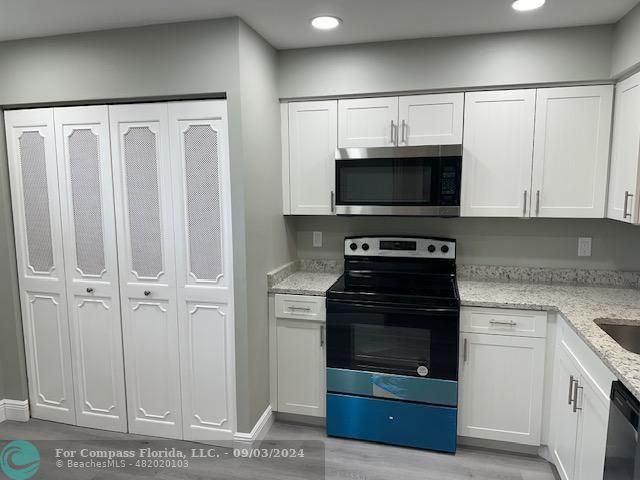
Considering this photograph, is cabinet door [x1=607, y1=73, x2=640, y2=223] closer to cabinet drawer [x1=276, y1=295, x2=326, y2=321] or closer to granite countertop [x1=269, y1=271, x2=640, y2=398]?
granite countertop [x1=269, y1=271, x2=640, y2=398]


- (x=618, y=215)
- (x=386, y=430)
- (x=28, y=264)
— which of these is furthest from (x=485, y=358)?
(x=28, y=264)

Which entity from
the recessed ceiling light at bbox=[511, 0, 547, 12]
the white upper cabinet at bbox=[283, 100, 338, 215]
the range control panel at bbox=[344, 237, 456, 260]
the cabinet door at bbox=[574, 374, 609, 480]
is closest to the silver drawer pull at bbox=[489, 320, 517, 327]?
the cabinet door at bbox=[574, 374, 609, 480]

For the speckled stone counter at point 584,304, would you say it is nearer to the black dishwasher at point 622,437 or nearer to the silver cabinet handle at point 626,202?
the black dishwasher at point 622,437

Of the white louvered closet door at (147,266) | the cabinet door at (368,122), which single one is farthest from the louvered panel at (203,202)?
the cabinet door at (368,122)

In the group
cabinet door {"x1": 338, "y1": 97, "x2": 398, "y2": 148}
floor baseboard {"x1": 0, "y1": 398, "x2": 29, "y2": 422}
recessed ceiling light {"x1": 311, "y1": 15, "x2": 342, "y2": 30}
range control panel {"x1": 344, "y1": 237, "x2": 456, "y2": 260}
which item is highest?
recessed ceiling light {"x1": 311, "y1": 15, "x2": 342, "y2": 30}

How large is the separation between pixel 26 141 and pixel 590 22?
10.6 ft

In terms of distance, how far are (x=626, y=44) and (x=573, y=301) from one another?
1.32 m

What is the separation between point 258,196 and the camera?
7.84ft

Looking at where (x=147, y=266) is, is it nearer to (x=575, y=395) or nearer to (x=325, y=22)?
(x=325, y=22)

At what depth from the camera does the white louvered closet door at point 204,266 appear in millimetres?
2227

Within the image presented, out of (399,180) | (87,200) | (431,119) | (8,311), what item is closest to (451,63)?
(431,119)

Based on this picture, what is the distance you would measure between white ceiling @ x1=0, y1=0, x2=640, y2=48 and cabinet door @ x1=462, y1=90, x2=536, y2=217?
387 millimetres

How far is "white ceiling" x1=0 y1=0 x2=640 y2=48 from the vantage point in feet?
6.40

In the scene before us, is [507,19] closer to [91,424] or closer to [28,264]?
[28,264]
